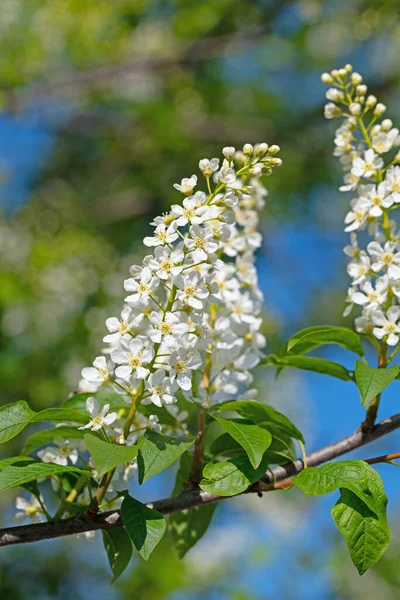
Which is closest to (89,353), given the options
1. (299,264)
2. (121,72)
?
(121,72)

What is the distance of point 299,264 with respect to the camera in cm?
979

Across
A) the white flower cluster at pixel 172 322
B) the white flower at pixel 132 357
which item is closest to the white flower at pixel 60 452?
the white flower cluster at pixel 172 322

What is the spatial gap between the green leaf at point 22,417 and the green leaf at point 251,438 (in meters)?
0.30

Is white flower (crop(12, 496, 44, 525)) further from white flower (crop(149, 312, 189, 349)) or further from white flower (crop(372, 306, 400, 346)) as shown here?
white flower (crop(372, 306, 400, 346))

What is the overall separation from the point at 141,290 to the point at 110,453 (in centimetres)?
36

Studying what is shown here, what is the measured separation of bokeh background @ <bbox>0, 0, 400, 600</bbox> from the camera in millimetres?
5711

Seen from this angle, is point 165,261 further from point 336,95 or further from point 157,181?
point 157,181

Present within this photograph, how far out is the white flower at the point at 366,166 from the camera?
1702mm

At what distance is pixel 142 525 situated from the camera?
4.11 ft

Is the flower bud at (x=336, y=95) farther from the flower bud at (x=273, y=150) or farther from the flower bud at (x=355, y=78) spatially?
the flower bud at (x=273, y=150)

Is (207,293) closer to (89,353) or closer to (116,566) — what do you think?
(116,566)

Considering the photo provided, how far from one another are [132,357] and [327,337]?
0.50 m

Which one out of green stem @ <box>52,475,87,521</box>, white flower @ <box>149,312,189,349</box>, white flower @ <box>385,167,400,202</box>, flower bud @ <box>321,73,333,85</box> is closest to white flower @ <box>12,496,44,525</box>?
green stem @ <box>52,475,87,521</box>

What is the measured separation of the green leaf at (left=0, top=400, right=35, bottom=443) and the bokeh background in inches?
137
